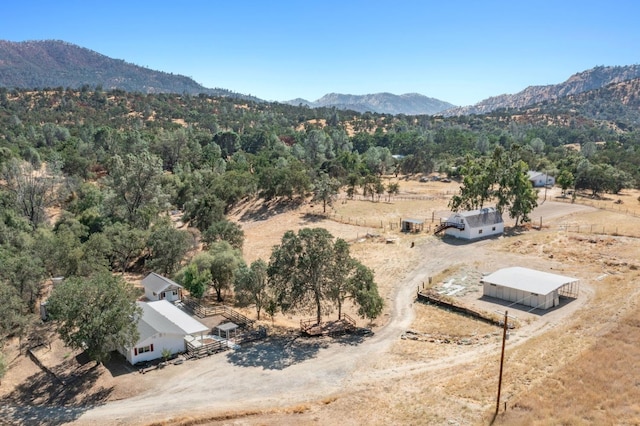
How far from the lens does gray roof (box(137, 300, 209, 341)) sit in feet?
105

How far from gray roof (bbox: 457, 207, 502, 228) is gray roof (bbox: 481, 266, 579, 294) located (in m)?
16.7

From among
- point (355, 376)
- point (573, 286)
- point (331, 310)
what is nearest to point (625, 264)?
point (573, 286)

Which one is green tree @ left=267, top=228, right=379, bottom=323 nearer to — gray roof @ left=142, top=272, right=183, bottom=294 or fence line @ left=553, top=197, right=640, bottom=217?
gray roof @ left=142, top=272, right=183, bottom=294

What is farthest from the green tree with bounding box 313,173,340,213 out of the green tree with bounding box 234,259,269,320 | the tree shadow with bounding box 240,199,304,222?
the green tree with bounding box 234,259,269,320

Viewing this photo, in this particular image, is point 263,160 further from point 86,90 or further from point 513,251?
point 86,90

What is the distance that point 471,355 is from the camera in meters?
31.6

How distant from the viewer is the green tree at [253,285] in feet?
127

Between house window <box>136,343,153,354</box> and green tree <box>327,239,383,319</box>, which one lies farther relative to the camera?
green tree <box>327,239,383,319</box>

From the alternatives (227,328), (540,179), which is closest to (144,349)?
(227,328)

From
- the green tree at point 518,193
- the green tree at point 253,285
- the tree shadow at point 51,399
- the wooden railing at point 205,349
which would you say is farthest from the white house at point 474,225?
the tree shadow at point 51,399

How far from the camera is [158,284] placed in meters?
42.5

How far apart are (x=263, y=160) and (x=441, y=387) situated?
8032 cm

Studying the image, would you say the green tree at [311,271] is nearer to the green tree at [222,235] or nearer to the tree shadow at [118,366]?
the tree shadow at [118,366]

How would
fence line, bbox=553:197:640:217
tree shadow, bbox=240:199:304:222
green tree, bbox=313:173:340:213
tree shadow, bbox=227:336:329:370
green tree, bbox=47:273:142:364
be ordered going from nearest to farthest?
green tree, bbox=47:273:142:364, tree shadow, bbox=227:336:329:370, fence line, bbox=553:197:640:217, green tree, bbox=313:173:340:213, tree shadow, bbox=240:199:304:222
